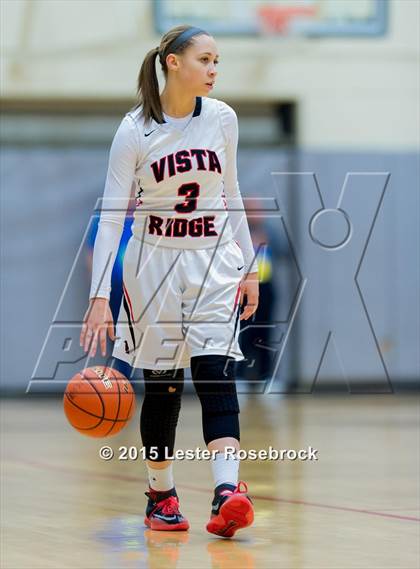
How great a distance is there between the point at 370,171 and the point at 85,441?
220 inches

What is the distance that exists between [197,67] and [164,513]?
1482mm

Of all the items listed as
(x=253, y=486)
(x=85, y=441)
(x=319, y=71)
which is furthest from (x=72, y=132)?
(x=253, y=486)

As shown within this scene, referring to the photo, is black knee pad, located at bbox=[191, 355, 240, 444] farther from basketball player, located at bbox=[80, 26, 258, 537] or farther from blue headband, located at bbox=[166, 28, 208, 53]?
blue headband, located at bbox=[166, 28, 208, 53]

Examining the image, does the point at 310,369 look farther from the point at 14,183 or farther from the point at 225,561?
the point at 225,561

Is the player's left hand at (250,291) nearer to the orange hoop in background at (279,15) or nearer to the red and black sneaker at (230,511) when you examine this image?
the red and black sneaker at (230,511)

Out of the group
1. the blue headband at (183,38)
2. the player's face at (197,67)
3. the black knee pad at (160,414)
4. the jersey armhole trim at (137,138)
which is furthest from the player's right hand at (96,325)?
the blue headband at (183,38)

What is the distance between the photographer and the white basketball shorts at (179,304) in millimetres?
4352

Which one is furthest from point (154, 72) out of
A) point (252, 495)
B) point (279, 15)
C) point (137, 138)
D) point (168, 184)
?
point (279, 15)

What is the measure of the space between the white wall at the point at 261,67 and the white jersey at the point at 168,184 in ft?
24.9

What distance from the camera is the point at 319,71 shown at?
40.6 ft

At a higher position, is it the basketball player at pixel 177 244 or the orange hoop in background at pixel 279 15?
the orange hoop in background at pixel 279 15

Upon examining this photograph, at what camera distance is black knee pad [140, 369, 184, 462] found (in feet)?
14.8

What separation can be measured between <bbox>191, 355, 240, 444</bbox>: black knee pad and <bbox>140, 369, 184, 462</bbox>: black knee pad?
0.19m

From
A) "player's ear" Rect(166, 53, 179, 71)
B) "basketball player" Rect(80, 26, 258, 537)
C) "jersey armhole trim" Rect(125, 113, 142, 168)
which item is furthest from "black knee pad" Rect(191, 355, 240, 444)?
"player's ear" Rect(166, 53, 179, 71)
